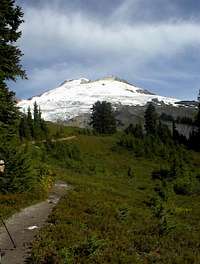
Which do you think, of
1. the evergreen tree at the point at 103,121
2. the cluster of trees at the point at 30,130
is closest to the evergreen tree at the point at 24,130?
the cluster of trees at the point at 30,130

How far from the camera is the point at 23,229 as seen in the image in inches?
774

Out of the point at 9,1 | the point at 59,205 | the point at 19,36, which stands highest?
the point at 9,1

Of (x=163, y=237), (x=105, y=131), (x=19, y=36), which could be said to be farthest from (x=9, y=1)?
(x=105, y=131)

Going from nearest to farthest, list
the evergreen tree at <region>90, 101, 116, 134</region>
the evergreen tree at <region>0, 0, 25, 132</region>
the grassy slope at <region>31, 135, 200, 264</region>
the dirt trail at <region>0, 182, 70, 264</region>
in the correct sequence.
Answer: the grassy slope at <region>31, 135, 200, 264</region>
the dirt trail at <region>0, 182, 70, 264</region>
the evergreen tree at <region>0, 0, 25, 132</region>
the evergreen tree at <region>90, 101, 116, 134</region>

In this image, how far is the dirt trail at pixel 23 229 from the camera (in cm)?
1551

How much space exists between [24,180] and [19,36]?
861cm

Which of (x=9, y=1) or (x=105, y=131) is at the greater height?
(x=9, y=1)

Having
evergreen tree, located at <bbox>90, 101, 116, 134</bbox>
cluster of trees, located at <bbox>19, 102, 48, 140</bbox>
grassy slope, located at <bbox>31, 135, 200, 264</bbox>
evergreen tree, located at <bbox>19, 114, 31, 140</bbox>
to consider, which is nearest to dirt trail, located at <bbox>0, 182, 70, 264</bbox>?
grassy slope, located at <bbox>31, 135, 200, 264</bbox>

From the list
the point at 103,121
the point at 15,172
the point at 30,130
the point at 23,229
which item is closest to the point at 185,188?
the point at 15,172

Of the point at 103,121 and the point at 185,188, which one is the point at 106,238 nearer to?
the point at 185,188

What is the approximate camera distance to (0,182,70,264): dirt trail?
15.5m

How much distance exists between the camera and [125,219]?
75.3 ft

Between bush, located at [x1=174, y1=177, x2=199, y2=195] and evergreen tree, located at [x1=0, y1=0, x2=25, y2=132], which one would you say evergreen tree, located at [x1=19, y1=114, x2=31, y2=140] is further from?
evergreen tree, located at [x1=0, y1=0, x2=25, y2=132]

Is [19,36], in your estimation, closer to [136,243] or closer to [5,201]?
[5,201]
